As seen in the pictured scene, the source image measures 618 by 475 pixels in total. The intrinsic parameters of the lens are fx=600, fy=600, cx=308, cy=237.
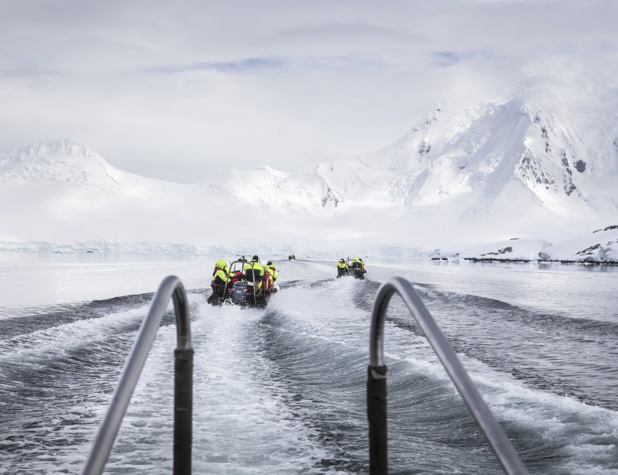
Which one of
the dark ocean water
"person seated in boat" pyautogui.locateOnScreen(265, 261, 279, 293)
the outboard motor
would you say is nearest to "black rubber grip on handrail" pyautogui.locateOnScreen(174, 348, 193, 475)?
the dark ocean water

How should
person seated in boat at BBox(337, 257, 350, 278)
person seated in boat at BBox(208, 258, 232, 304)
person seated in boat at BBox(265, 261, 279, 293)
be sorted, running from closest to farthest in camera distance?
person seated in boat at BBox(208, 258, 232, 304) < person seated in boat at BBox(265, 261, 279, 293) < person seated in boat at BBox(337, 257, 350, 278)

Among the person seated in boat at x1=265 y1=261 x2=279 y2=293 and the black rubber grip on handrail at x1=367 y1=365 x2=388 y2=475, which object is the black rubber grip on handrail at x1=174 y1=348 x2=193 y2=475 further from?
the person seated in boat at x1=265 y1=261 x2=279 y2=293

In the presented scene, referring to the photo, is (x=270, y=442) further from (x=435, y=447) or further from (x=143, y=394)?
(x=143, y=394)

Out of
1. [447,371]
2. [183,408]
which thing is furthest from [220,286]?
[447,371]

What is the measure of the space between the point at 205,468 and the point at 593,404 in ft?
22.2

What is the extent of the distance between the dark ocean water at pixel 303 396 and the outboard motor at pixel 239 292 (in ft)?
11.6

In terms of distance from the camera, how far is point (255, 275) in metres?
26.5

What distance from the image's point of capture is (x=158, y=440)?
782 centimetres

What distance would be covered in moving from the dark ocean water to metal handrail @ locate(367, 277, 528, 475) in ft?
11.5

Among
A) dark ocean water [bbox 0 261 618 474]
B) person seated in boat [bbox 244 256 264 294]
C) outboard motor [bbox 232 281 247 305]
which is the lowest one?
dark ocean water [bbox 0 261 618 474]

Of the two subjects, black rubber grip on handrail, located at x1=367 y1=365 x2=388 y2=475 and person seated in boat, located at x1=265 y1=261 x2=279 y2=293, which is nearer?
black rubber grip on handrail, located at x1=367 y1=365 x2=388 y2=475

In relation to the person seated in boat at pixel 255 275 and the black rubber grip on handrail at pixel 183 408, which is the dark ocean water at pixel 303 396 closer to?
the black rubber grip on handrail at pixel 183 408

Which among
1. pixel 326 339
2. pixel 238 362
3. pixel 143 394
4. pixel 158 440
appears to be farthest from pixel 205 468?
pixel 326 339

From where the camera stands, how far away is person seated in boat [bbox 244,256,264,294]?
84.8 feet
